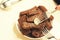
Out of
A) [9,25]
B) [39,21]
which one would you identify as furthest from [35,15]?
[9,25]

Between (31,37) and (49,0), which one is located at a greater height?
(49,0)

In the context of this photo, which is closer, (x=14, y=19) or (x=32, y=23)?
(x=32, y=23)

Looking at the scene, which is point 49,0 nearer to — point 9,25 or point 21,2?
point 21,2

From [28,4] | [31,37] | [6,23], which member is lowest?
[31,37]

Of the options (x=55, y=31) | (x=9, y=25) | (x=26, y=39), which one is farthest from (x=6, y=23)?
(x=55, y=31)

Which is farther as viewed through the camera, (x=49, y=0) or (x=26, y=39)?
(x=49, y=0)

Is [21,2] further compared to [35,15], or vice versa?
[21,2]

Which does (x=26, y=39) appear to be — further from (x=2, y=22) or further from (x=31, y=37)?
(x=2, y=22)
